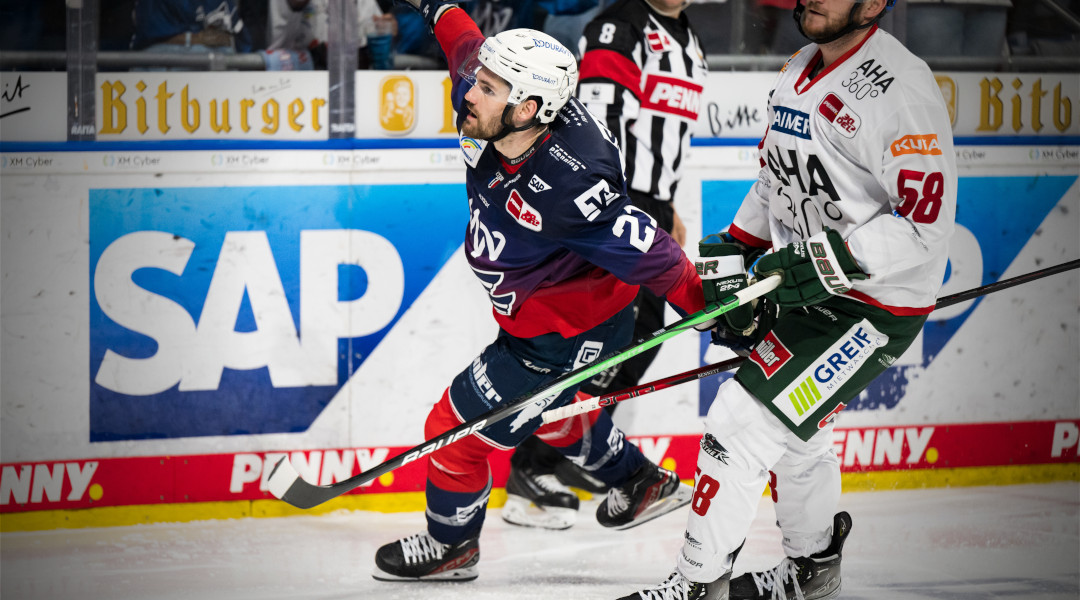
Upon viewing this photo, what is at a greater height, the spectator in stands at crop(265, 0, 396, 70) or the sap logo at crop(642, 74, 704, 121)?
the spectator in stands at crop(265, 0, 396, 70)

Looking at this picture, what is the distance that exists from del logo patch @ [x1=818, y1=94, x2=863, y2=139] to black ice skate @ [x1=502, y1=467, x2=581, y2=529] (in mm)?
1604

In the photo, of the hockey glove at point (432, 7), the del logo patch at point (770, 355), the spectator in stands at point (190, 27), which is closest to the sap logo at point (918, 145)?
the del logo patch at point (770, 355)

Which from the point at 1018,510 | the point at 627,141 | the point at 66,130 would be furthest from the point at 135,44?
the point at 1018,510

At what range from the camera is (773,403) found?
2342mm

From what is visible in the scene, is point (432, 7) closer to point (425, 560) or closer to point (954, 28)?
point (425, 560)

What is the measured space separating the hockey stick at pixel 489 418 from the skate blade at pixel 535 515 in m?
0.85

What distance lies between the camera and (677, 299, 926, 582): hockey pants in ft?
7.72

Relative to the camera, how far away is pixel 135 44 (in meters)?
3.29

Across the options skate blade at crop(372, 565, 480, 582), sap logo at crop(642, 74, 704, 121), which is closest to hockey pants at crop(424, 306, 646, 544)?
skate blade at crop(372, 565, 480, 582)

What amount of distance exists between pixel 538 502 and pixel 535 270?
1.12m

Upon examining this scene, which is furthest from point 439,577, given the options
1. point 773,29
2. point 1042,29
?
point 1042,29

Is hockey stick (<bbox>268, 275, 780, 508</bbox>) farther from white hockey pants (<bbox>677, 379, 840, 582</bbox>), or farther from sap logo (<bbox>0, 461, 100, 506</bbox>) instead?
sap logo (<bbox>0, 461, 100, 506</bbox>)

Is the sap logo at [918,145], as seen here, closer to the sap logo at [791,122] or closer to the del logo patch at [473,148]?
the sap logo at [791,122]

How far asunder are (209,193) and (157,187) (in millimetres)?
147
